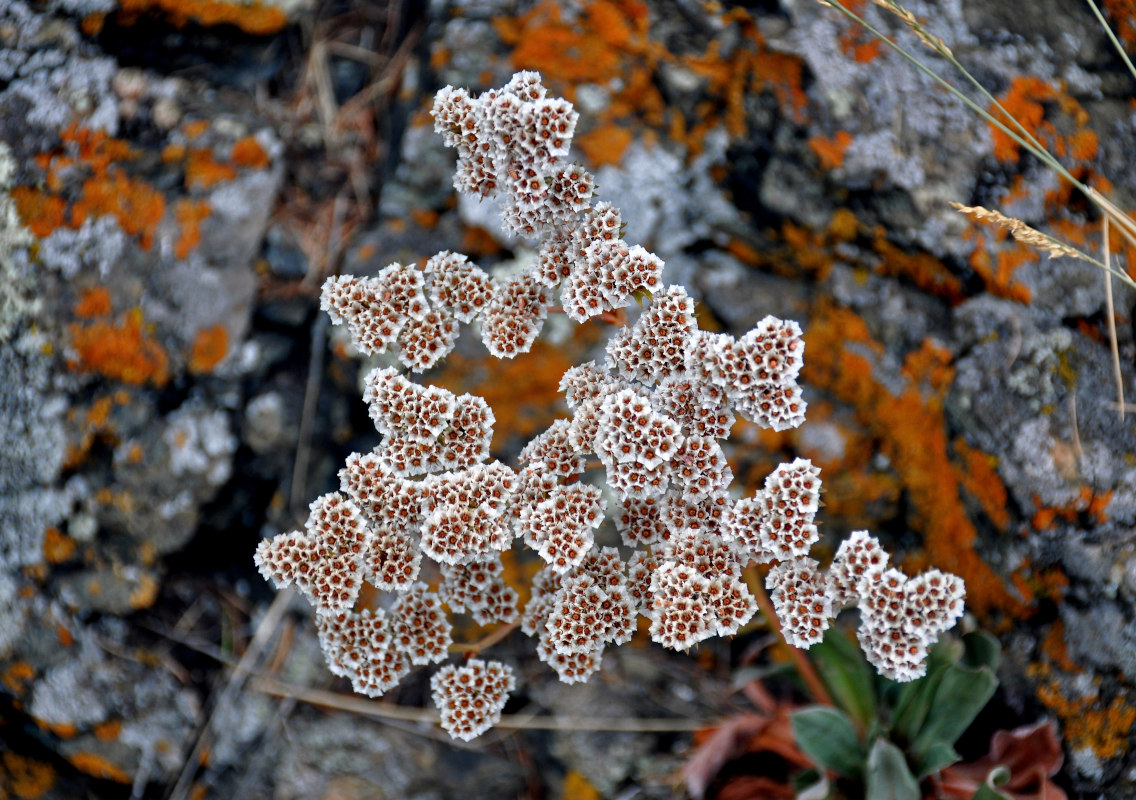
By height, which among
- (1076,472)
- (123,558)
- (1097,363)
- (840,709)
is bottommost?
(123,558)

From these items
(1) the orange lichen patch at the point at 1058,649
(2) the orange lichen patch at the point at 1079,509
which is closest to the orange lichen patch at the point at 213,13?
(2) the orange lichen patch at the point at 1079,509

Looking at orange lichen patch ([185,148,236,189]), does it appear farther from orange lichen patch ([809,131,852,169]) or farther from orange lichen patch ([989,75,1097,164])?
orange lichen patch ([989,75,1097,164])

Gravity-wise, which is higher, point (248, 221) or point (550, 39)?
point (550, 39)

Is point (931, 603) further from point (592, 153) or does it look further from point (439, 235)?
point (439, 235)

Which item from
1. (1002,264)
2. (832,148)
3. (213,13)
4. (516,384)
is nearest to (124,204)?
(213,13)

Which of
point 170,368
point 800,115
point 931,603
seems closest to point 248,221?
point 170,368

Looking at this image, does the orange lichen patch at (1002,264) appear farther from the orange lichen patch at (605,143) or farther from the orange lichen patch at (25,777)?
the orange lichen patch at (25,777)

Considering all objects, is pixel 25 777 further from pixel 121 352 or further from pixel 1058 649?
pixel 1058 649
